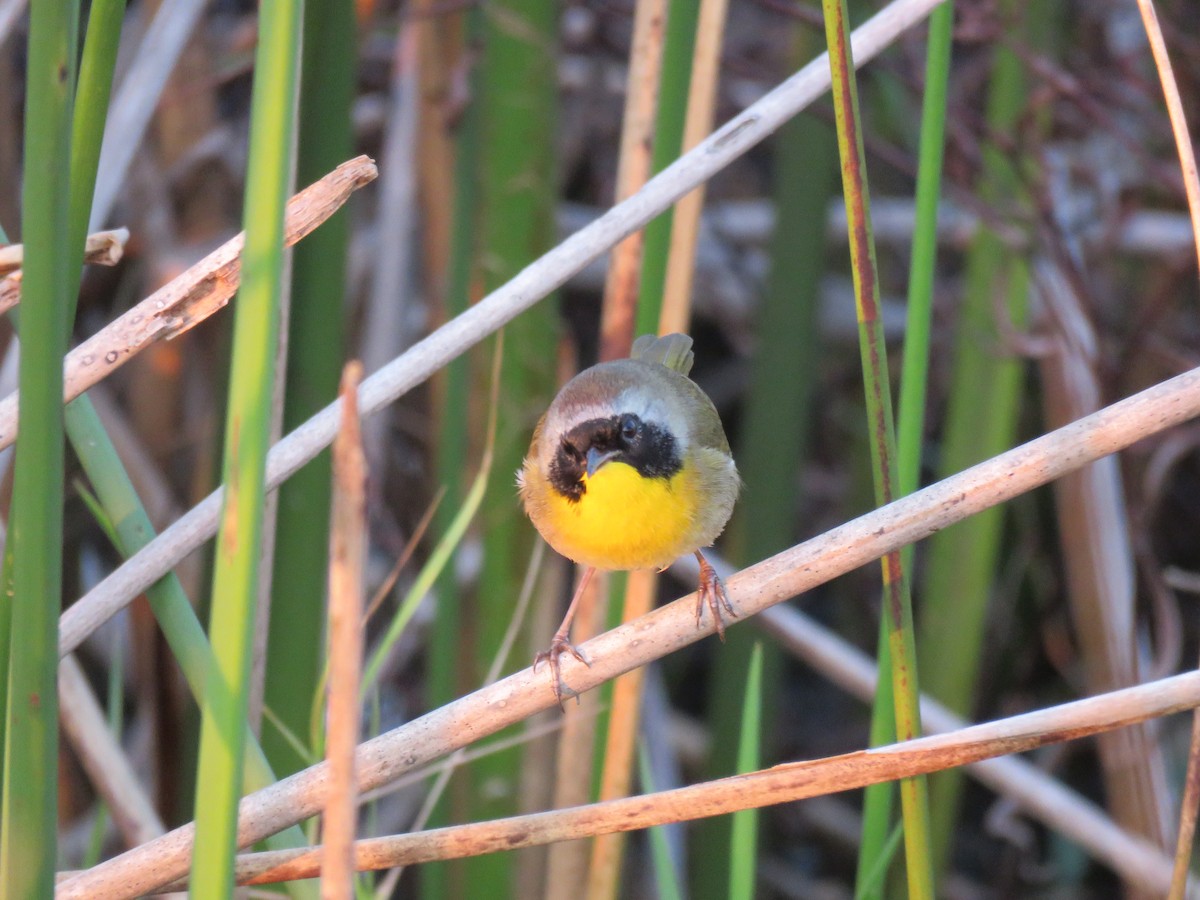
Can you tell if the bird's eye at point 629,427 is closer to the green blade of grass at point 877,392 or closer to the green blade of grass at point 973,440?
the green blade of grass at point 877,392

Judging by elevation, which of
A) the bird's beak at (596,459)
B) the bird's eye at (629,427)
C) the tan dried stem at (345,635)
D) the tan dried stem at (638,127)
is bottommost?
the tan dried stem at (345,635)

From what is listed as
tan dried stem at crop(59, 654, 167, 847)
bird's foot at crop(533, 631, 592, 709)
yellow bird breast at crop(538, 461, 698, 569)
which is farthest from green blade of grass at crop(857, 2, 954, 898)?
tan dried stem at crop(59, 654, 167, 847)

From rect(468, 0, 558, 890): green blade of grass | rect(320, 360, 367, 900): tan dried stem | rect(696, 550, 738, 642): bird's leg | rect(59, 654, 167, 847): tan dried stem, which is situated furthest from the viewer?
rect(468, 0, 558, 890): green blade of grass

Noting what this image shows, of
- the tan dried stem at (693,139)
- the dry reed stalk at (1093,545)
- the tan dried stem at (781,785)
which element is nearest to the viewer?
the tan dried stem at (781,785)

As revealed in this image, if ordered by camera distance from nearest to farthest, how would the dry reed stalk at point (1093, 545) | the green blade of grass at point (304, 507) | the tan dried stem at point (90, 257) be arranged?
the tan dried stem at point (90, 257) → the green blade of grass at point (304, 507) → the dry reed stalk at point (1093, 545)

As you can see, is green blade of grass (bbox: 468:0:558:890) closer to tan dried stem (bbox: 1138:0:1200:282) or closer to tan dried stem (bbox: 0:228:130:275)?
tan dried stem (bbox: 0:228:130:275)

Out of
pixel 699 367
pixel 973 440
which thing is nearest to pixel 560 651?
pixel 973 440

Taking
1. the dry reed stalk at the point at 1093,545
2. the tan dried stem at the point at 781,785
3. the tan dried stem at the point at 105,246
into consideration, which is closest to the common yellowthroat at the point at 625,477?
the tan dried stem at the point at 781,785
